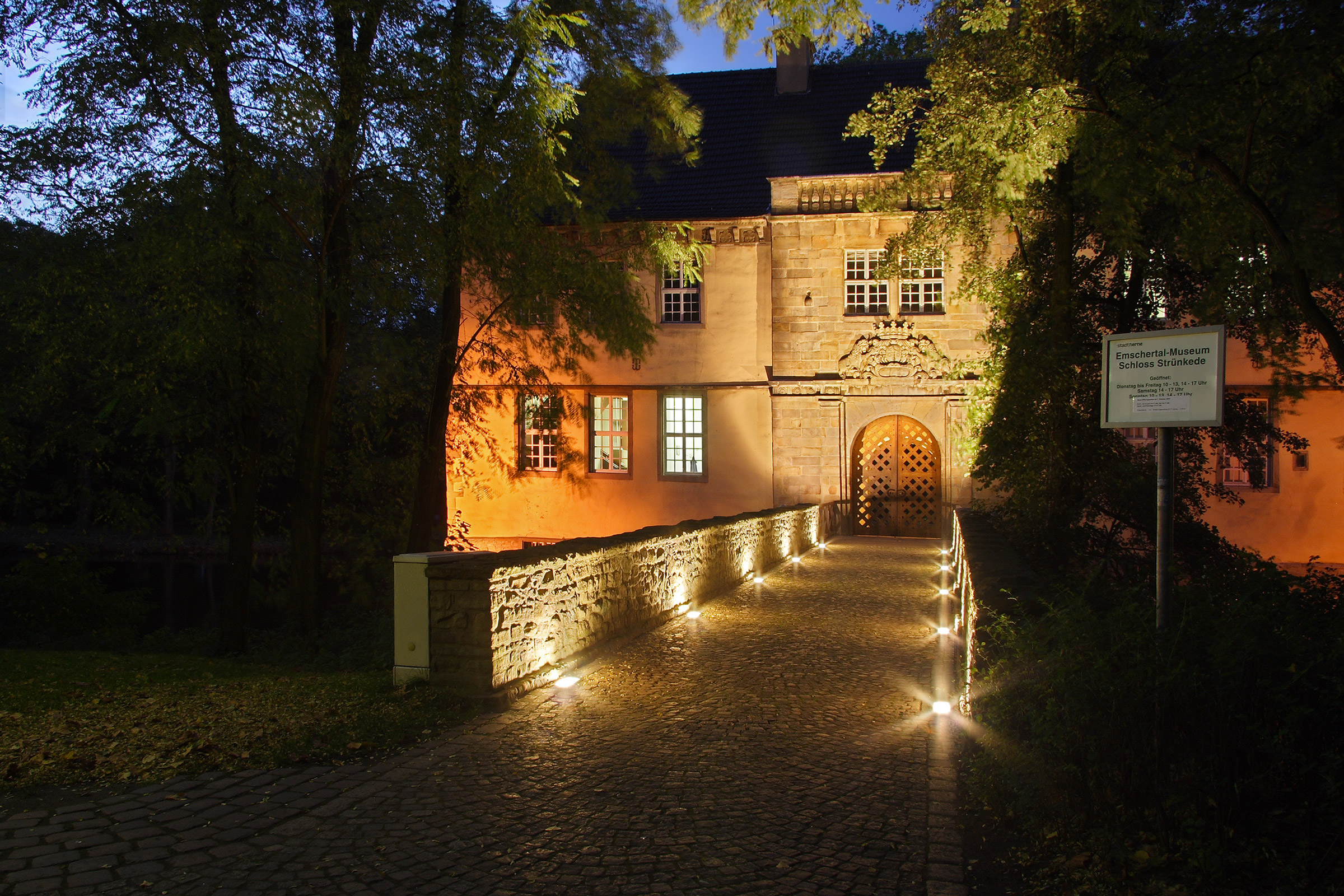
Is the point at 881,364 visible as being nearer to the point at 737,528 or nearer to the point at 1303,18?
the point at 737,528

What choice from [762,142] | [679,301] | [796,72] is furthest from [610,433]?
[796,72]

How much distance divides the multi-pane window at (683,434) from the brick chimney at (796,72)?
8.76 metres

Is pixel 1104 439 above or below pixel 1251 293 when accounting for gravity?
below

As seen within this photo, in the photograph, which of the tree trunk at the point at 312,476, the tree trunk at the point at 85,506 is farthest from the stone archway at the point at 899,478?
the tree trunk at the point at 85,506

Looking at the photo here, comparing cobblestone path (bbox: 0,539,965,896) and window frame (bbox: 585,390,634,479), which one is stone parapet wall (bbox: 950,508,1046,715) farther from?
window frame (bbox: 585,390,634,479)

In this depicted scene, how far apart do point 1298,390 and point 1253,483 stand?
1215 cm

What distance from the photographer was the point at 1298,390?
367 inches

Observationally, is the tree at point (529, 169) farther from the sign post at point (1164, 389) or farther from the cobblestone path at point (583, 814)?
the sign post at point (1164, 389)

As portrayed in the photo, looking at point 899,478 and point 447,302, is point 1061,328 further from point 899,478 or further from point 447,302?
point 899,478

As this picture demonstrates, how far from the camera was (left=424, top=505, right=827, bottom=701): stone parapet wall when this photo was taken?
6.40 m

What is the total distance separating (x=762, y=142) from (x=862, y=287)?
5055 millimetres

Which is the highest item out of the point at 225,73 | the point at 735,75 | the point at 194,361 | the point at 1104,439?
the point at 735,75

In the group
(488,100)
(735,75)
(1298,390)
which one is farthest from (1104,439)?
(735,75)

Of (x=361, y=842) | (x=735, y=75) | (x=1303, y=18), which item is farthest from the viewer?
(x=735, y=75)
